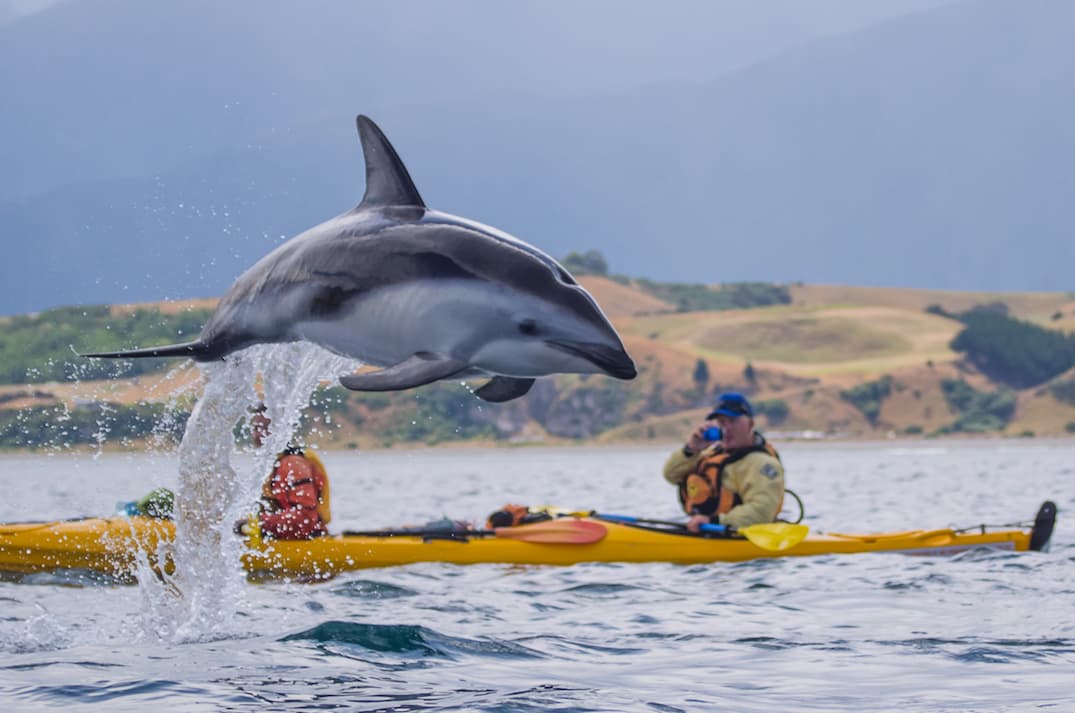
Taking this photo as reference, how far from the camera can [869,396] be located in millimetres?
77438

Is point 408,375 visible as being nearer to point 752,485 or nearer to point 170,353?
point 170,353

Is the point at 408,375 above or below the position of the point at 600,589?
above

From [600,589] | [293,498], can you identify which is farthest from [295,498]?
[600,589]

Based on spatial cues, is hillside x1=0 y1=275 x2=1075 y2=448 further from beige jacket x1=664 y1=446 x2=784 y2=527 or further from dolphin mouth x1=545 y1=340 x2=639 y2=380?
dolphin mouth x1=545 y1=340 x2=639 y2=380

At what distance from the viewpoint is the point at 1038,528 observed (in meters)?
14.0

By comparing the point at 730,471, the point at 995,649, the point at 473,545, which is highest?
the point at 730,471

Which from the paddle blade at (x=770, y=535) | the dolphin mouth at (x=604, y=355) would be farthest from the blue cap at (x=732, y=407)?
the dolphin mouth at (x=604, y=355)

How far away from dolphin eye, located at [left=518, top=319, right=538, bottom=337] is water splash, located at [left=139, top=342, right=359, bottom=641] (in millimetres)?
1805

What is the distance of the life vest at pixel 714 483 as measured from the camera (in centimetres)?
1328

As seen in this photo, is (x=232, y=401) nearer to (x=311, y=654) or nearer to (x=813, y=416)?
(x=311, y=654)

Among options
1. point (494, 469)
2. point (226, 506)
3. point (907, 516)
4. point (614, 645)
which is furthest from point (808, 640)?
point (494, 469)

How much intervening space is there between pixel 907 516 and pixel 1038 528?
24.8ft

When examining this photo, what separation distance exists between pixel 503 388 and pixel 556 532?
29.1ft

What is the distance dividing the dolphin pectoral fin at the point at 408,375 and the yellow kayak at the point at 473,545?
838 centimetres
